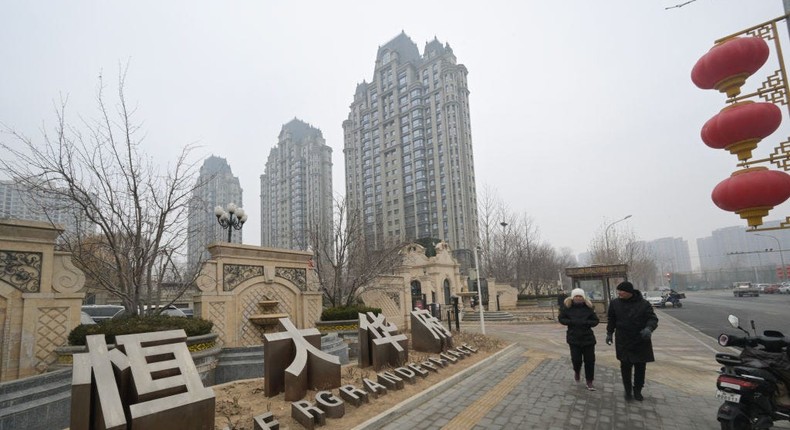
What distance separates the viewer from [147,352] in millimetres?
4027

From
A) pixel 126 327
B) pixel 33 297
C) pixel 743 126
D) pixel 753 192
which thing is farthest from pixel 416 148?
pixel 753 192

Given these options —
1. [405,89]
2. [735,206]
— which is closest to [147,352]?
[735,206]

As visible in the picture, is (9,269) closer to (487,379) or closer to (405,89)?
(487,379)

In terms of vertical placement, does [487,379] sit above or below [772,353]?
below

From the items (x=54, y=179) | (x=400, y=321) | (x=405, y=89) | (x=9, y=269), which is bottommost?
(x=400, y=321)

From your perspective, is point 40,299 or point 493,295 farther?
point 493,295

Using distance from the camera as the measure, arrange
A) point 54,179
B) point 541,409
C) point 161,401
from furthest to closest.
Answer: point 54,179, point 541,409, point 161,401

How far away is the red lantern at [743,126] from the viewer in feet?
12.8

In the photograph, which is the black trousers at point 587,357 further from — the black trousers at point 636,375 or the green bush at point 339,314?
the green bush at point 339,314

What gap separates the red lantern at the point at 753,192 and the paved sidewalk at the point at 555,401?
8.06 feet

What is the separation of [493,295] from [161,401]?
24.7m

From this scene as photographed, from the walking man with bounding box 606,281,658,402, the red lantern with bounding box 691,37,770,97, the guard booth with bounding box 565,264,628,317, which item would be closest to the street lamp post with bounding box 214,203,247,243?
the walking man with bounding box 606,281,658,402

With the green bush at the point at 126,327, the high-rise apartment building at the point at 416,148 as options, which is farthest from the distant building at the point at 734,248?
the green bush at the point at 126,327

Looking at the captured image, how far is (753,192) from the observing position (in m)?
3.89
